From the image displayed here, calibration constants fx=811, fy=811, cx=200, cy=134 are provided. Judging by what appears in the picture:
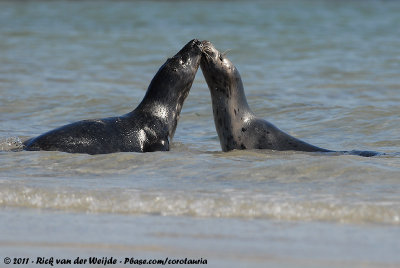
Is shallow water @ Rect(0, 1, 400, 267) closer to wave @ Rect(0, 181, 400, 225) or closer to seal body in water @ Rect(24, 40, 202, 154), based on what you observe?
wave @ Rect(0, 181, 400, 225)

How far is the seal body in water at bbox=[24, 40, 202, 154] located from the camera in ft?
21.5

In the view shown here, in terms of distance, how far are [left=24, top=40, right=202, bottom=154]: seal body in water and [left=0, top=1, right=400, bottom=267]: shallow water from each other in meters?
0.24

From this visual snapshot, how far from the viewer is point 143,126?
22.9 feet

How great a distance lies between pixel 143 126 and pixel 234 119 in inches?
32.6

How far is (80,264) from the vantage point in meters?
3.66

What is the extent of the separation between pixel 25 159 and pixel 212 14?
931 inches

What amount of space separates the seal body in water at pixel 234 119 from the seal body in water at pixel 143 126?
19 cm

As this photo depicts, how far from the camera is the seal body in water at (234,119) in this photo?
7.09 metres

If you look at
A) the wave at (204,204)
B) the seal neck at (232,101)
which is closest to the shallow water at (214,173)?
the wave at (204,204)

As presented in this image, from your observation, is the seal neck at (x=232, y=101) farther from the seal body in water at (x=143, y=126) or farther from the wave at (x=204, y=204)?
the wave at (x=204, y=204)

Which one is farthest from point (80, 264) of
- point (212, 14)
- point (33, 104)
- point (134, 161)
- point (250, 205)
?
point (212, 14)

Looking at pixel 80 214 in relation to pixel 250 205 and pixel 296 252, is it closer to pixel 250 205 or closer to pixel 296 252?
pixel 250 205

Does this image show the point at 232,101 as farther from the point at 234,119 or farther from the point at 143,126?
the point at 143,126

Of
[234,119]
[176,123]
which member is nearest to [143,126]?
[176,123]
